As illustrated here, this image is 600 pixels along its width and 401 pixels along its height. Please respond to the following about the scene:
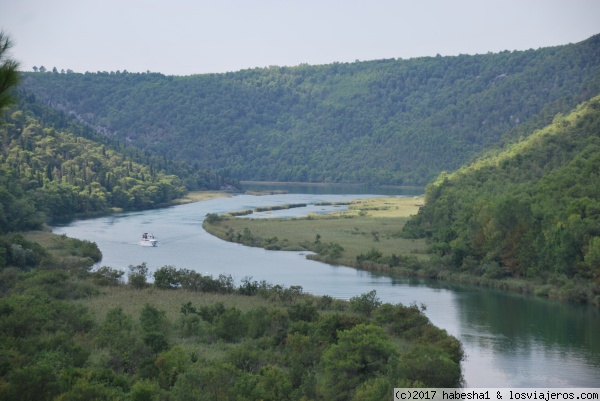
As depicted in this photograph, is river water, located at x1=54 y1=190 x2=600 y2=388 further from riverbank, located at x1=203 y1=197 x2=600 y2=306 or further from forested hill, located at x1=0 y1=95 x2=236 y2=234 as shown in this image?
forested hill, located at x1=0 y1=95 x2=236 y2=234

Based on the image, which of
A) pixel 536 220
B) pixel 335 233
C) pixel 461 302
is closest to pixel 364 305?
pixel 461 302

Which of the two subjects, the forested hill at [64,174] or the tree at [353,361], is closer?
the tree at [353,361]

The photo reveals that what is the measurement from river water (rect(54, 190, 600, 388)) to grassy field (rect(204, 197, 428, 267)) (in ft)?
6.84

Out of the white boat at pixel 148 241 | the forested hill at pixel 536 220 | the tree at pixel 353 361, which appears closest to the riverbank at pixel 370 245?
the forested hill at pixel 536 220

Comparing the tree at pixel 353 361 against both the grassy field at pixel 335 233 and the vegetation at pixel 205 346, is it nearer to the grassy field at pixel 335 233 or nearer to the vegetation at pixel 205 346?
the vegetation at pixel 205 346

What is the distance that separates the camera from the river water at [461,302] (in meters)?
38.4

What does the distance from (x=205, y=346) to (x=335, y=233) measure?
53042 millimetres

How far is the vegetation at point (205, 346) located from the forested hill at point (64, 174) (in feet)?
130

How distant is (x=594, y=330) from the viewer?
46812mm

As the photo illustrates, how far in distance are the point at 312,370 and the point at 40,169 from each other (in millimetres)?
98837

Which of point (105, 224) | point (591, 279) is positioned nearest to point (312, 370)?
point (591, 279)

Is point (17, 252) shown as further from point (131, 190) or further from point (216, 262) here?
point (131, 190)

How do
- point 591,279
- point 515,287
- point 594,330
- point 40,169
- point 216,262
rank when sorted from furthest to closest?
point 40,169 → point 216,262 → point 515,287 → point 591,279 → point 594,330

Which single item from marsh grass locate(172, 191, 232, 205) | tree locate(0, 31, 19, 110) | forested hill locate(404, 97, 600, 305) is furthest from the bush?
marsh grass locate(172, 191, 232, 205)
